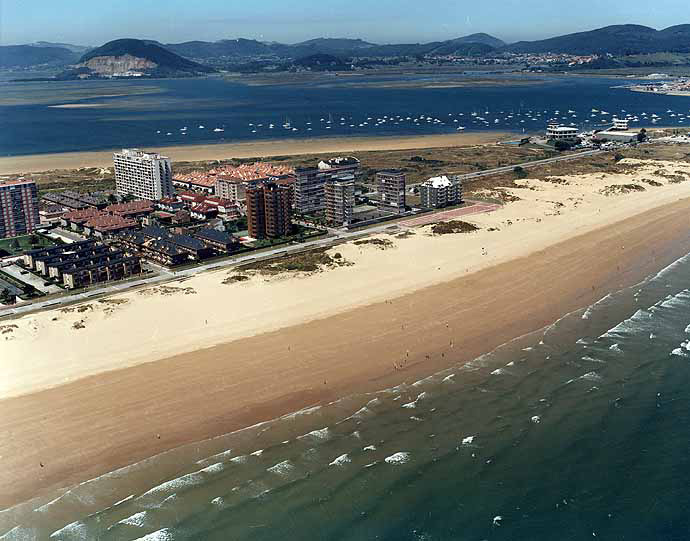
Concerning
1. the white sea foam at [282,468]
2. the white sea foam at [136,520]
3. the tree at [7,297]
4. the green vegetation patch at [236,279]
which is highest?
the tree at [7,297]

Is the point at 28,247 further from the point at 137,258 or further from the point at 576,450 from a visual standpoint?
the point at 576,450

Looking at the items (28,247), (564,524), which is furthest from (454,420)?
(28,247)

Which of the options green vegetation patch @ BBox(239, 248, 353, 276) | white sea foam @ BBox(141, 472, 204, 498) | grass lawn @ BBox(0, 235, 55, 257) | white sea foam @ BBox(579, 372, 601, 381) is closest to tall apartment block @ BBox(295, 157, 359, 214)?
green vegetation patch @ BBox(239, 248, 353, 276)

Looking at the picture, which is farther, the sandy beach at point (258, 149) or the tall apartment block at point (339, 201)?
the sandy beach at point (258, 149)

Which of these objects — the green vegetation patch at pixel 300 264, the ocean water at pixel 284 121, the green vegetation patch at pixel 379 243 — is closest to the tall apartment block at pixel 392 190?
the green vegetation patch at pixel 379 243

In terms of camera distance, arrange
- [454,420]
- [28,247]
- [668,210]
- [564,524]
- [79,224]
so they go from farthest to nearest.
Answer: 1. [668,210]
2. [79,224]
3. [28,247]
4. [454,420]
5. [564,524]

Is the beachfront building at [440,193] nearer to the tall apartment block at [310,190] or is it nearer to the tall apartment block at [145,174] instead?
the tall apartment block at [310,190]
